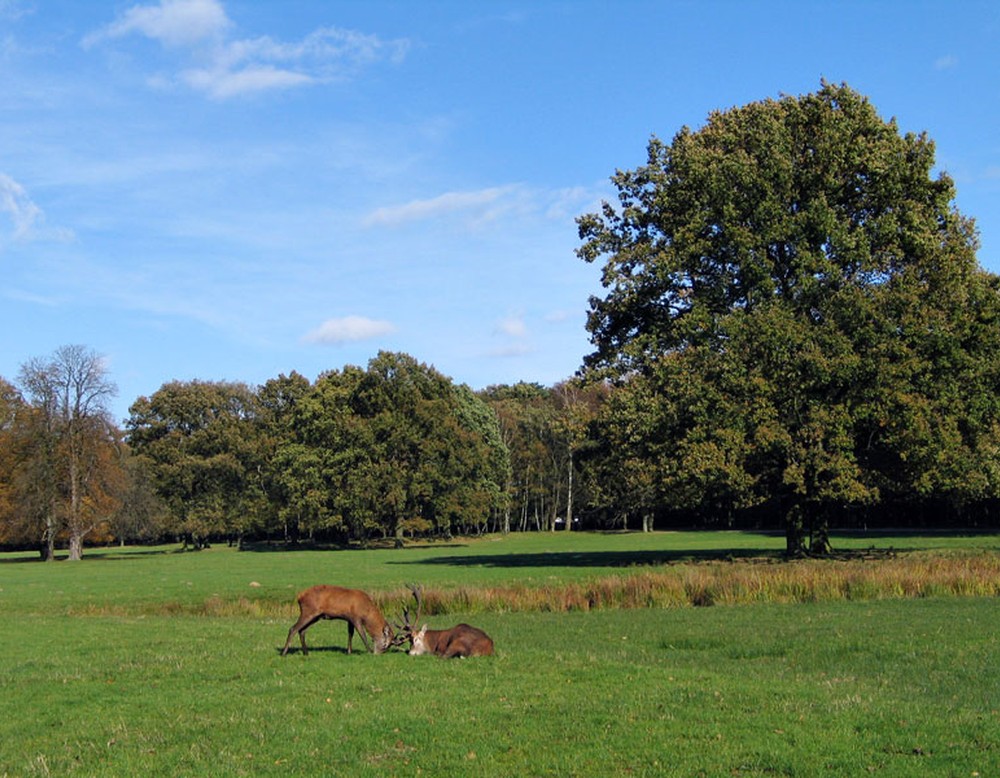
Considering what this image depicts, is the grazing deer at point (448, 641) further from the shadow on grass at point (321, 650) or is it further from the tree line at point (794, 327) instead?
the tree line at point (794, 327)

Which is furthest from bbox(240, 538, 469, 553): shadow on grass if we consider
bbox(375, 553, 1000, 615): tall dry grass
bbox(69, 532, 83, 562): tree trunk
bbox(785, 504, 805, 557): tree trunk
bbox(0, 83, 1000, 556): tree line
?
bbox(375, 553, 1000, 615): tall dry grass

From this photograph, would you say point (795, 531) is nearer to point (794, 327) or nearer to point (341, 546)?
point (794, 327)

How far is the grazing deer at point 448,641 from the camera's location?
16.1 metres

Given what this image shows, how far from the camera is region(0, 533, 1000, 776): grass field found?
9477 millimetres

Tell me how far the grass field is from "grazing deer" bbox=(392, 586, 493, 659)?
0.43 metres

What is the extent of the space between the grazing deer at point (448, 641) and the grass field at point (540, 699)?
43 centimetres

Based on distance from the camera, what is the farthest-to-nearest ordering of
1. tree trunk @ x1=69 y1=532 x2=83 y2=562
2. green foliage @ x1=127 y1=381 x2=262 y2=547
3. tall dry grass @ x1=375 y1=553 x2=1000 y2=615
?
green foliage @ x1=127 y1=381 x2=262 y2=547 < tree trunk @ x1=69 y1=532 x2=83 y2=562 < tall dry grass @ x1=375 y1=553 x2=1000 y2=615

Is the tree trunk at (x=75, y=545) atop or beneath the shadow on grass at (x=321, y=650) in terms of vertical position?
beneath

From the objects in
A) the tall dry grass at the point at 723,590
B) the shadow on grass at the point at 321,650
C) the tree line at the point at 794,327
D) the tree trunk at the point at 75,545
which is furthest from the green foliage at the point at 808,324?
the tree trunk at the point at 75,545

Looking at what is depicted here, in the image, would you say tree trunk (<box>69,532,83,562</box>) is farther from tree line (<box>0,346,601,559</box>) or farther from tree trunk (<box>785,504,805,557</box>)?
tree trunk (<box>785,504,805,557</box>)

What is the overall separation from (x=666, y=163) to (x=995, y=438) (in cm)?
1844

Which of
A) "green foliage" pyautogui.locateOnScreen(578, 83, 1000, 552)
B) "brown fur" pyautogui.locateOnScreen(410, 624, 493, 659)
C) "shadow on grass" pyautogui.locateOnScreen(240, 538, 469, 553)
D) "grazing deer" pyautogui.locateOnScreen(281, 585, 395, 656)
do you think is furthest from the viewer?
"shadow on grass" pyautogui.locateOnScreen(240, 538, 469, 553)

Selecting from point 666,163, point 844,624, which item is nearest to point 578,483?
point 666,163

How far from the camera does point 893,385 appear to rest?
3484cm
